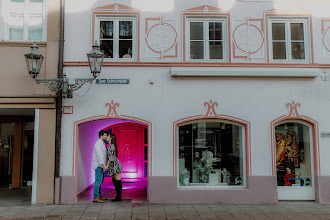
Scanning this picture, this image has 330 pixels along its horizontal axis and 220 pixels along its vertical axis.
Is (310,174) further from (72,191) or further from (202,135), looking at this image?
(72,191)

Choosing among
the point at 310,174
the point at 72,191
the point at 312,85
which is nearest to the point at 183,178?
the point at 72,191

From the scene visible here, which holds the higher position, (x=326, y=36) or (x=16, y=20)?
(x=16, y=20)

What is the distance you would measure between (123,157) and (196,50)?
528 centimetres

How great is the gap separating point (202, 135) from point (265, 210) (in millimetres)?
2519

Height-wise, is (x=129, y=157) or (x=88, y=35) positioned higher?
(x=88, y=35)

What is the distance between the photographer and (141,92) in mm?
8258

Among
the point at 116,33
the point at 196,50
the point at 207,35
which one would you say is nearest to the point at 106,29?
the point at 116,33

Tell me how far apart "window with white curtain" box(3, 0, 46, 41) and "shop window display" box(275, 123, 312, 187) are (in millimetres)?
7288

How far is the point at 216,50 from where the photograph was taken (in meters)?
8.58

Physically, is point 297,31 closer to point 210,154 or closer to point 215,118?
point 215,118

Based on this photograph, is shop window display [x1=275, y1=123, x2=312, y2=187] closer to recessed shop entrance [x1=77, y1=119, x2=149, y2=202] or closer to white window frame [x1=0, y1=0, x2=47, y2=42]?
recessed shop entrance [x1=77, y1=119, x2=149, y2=202]

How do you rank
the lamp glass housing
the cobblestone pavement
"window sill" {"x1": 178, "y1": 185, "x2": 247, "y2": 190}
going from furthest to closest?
"window sill" {"x1": 178, "y1": 185, "x2": 247, "y2": 190}, the lamp glass housing, the cobblestone pavement

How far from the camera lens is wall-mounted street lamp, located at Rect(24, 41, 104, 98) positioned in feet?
24.3

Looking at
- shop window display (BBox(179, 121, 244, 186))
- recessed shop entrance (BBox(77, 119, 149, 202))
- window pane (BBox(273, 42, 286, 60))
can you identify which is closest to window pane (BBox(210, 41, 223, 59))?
window pane (BBox(273, 42, 286, 60))
